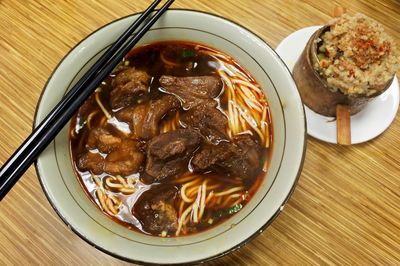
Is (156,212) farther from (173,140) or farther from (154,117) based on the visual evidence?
(154,117)

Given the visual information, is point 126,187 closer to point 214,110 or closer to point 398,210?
point 214,110

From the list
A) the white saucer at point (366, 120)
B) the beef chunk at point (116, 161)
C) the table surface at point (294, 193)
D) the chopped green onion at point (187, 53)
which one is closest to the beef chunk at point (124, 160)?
the beef chunk at point (116, 161)

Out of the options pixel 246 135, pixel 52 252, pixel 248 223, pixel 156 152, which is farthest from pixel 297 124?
pixel 52 252

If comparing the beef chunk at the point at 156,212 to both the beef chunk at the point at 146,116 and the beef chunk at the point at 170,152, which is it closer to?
the beef chunk at the point at 170,152

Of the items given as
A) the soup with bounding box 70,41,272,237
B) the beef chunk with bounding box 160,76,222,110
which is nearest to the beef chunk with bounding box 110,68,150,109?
the soup with bounding box 70,41,272,237

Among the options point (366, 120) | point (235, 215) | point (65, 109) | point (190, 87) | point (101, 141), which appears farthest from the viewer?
point (366, 120)

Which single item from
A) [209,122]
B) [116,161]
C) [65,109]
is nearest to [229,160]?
[209,122]
